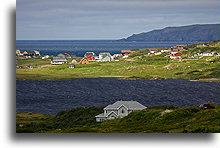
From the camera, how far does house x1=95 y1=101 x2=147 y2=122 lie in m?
21.9

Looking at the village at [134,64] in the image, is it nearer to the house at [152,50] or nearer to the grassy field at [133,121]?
the house at [152,50]

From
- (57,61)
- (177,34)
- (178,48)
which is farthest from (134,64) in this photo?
(57,61)

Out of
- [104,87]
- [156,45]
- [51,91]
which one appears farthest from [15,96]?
[156,45]

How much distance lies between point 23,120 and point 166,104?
7.10m

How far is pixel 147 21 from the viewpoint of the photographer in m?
22.7

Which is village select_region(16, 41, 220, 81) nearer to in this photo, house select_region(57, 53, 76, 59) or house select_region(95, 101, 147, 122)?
house select_region(57, 53, 76, 59)

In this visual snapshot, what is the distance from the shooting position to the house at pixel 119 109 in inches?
861

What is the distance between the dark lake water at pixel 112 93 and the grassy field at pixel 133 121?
16.2 inches

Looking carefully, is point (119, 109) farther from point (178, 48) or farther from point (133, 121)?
point (178, 48)

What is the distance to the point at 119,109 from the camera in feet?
72.4

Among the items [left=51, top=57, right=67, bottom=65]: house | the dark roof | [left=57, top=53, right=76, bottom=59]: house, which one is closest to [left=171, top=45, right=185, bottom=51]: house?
the dark roof

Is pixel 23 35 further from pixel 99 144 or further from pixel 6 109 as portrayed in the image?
pixel 99 144

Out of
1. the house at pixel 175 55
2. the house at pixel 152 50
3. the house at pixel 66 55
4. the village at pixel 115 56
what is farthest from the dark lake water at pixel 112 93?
the house at pixel 152 50

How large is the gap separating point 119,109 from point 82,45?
15.4 ft
